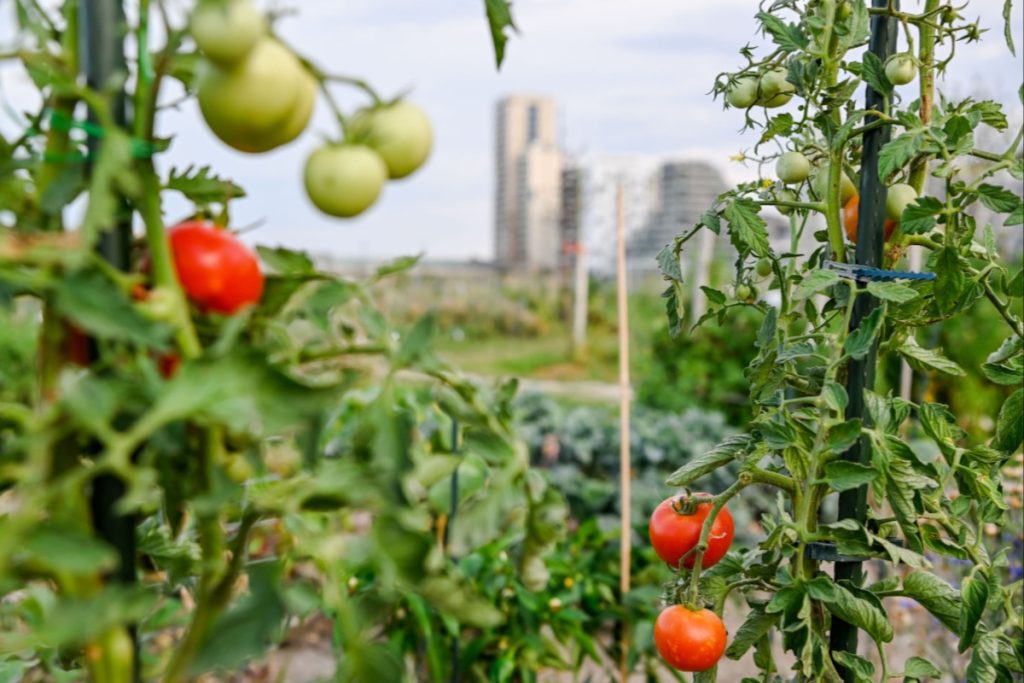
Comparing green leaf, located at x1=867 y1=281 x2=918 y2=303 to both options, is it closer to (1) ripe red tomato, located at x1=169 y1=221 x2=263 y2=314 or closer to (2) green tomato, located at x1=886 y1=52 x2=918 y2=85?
(2) green tomato, located at x1=886 y1=52 x2=918 y2=85

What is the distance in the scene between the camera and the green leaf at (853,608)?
3.13 ft

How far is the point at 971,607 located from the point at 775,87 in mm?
642

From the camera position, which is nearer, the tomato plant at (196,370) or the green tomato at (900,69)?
the tomato plant at (196,370)

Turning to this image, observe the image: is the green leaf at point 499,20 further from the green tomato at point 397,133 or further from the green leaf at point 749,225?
the green leaf at point 749,225

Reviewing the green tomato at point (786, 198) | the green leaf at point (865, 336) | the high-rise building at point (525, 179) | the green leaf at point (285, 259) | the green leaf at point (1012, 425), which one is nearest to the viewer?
the green leaf at point (285, 259)

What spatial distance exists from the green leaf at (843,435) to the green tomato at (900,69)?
385mm

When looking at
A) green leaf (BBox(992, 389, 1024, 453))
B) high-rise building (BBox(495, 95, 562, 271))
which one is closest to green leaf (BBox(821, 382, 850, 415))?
green leaf (BBox(992, 389, 1024, 453))

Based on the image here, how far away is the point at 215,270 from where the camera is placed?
539mm

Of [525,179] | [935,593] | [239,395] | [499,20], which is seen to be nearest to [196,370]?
[239,395]

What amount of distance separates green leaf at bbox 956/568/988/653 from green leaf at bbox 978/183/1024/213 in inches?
15.5

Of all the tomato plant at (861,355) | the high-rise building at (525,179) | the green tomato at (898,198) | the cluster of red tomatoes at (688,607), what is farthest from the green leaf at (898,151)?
the high-rise building at (525,179)

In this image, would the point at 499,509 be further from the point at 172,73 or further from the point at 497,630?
the point at 497,630

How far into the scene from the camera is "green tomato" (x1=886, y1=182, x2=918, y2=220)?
3.43ft

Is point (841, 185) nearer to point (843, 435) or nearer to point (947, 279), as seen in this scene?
point (947, 279)
